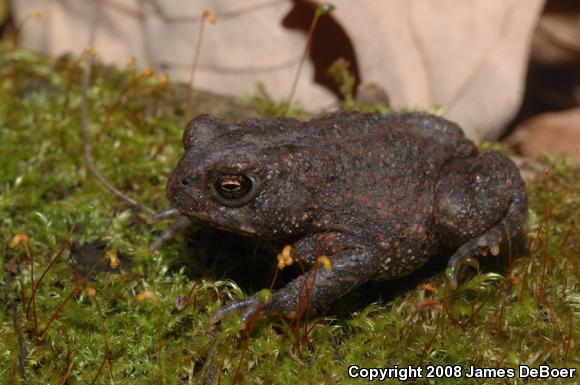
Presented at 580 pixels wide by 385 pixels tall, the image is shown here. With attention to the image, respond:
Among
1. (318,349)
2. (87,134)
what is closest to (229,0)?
(87,134)

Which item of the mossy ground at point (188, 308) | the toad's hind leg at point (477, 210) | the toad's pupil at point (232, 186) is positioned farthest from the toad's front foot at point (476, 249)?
the toad's pupil at point (232, 186)

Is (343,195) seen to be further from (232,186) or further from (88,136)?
(88,136)

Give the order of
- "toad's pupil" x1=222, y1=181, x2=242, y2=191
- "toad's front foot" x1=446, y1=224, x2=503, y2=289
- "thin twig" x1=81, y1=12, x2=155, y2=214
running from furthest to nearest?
"thin twig" x1=81, y1=12, x2=155, y2=214, "toad's front foot" x1=446, y1=224, x2=503, y2=289, "toad's pupil" x1=222, y1=181, x2=242, y2=191

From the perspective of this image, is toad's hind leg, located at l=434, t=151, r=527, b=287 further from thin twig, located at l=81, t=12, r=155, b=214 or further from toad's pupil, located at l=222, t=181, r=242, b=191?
thin twig, located at l=81, t=12, r=155, b=214

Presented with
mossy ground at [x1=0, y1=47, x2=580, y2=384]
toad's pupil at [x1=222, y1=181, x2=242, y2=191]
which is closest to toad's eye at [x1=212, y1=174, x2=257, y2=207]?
toad's pupil at [x1=222, y1=181, x2=242, y2=191]

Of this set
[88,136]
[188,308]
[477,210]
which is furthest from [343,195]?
[88,136]

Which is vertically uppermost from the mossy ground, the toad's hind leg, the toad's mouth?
the toad's hind leg

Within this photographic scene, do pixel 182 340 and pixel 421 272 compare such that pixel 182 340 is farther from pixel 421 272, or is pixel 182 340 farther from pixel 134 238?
pixel 421 272
